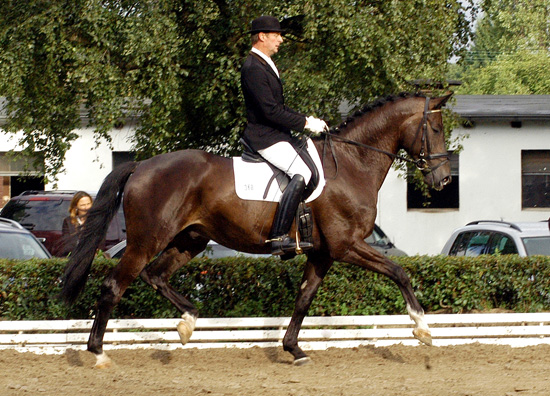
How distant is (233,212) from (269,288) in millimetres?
2131

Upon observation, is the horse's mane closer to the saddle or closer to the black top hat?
the saddle

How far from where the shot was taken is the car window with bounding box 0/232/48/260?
11461mm

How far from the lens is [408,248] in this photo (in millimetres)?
24078

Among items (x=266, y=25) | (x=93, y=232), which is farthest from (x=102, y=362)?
(x=266, y=25)

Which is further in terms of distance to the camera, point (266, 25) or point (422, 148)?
point (422, 148)

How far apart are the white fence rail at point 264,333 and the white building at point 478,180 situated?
14.7 m

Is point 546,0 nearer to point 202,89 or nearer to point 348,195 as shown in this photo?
point 202,89

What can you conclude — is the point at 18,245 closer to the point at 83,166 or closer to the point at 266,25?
the point at 266,25

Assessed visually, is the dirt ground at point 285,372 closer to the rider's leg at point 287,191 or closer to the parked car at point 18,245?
the rider's leg at point 287,191

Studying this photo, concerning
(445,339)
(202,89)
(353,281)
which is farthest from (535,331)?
(202,89)

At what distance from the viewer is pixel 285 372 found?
24.9 feet

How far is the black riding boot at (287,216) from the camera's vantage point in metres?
7.53

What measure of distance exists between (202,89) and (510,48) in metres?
44.7

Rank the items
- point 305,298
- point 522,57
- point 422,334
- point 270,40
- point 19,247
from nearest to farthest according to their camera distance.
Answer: point 422,334 < point 270,40 < point 305,298 < point 19,247 < point 522,57
